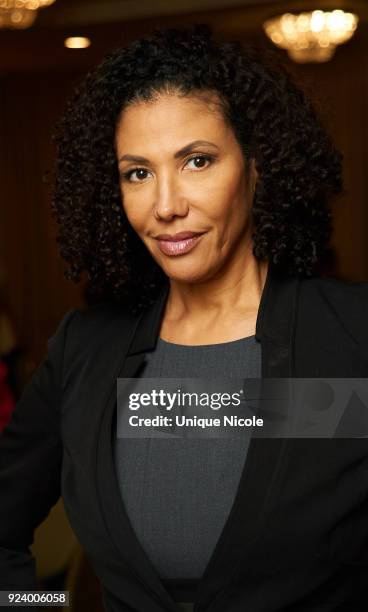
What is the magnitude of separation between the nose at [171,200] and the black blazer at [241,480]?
0.18 meters

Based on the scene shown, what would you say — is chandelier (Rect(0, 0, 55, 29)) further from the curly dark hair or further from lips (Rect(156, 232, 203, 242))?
lips (Rect(156, 232, 203, 242))

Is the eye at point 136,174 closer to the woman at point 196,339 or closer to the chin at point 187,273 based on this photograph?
the woman at point 196,339

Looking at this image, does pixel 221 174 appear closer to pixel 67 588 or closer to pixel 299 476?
pixel 299 476

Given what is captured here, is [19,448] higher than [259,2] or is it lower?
lower

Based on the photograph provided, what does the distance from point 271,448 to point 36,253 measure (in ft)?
14.5

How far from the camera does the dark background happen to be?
4035mm

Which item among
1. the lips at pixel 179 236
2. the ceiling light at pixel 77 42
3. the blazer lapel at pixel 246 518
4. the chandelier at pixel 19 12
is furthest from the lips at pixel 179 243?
the ceiling light at pixel 77 42

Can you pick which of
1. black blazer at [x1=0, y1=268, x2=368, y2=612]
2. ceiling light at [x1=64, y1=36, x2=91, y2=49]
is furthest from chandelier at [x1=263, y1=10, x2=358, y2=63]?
black blazer at [x1=0, y1=268, x2=368, y2=612]

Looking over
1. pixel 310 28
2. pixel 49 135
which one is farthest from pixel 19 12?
pixel 49 135

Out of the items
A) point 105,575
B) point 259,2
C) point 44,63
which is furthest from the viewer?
point 44,63

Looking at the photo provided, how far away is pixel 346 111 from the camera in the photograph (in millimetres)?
5051

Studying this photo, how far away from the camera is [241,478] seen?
1105mm

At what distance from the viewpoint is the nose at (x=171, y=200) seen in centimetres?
116

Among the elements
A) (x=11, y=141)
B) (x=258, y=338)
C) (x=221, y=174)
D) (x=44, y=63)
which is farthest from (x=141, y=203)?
(x=11, y=141)
